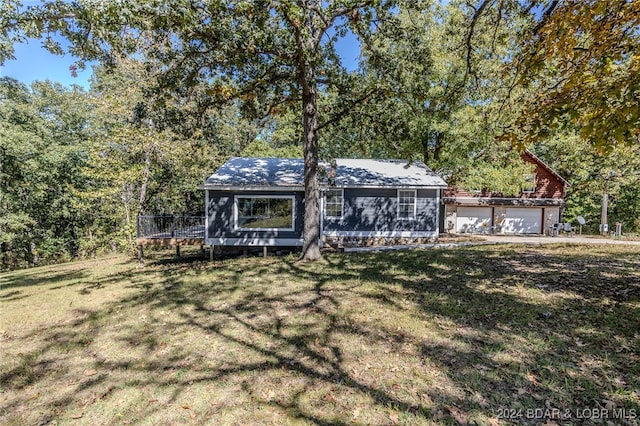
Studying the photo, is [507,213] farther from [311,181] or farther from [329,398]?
[329,398]

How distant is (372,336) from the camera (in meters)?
4.38

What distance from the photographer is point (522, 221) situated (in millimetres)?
21266

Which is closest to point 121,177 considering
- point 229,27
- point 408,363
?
point 229,27

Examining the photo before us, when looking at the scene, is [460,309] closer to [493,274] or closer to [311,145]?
[493,274]

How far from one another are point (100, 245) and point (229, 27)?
20.0 metres

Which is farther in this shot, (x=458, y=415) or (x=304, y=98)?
(x=304, y=98)

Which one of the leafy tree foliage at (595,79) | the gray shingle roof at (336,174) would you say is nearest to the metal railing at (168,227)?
the gray shingle roof at (336,174)

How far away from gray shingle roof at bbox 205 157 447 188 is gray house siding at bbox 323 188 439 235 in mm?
419

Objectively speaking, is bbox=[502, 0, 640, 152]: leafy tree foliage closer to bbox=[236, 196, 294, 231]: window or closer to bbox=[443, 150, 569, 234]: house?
bbox=[236, 196, 294, 231]: window

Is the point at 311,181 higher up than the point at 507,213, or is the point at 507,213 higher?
the point at 311,181


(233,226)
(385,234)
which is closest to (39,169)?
(233,226)

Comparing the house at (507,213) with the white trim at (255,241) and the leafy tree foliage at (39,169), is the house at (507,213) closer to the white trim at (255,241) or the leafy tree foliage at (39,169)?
the white trim at (255,241)

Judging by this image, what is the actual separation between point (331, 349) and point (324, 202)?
977 centimetres

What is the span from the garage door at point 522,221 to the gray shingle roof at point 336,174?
960 cm
